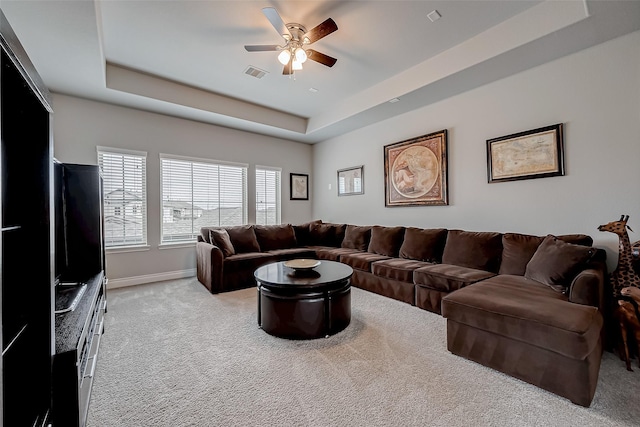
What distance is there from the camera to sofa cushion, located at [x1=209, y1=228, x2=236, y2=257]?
4074 mm

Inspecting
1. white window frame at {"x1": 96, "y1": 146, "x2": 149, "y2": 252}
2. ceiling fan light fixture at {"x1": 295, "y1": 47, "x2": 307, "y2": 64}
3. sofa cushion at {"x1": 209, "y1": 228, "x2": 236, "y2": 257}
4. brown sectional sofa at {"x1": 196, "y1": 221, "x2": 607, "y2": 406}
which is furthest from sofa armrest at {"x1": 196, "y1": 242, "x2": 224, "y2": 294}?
ceiling fan light fixture at {"x1": 295, "y1": 47, "x2": 307, "y2": 64}

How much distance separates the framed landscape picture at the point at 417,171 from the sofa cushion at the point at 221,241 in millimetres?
2741

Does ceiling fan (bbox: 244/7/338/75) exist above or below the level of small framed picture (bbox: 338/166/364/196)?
above

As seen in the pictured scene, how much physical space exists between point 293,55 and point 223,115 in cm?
208

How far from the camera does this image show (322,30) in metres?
2.48

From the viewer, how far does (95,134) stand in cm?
396

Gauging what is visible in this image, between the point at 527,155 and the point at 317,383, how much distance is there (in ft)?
10.8

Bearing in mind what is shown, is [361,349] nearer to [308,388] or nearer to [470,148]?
[308,388]

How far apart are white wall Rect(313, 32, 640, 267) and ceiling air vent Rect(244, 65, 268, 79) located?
232 centimetres

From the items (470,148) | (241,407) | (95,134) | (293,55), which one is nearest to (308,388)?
(241,407)

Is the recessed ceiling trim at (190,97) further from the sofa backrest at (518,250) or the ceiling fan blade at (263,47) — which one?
the sofa backrest at (518,250)

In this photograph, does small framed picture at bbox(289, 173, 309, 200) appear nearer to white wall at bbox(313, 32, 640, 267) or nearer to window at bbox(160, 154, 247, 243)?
window at bbox(160, 154, 247, 243)

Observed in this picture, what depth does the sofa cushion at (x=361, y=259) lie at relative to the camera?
3.90 metres

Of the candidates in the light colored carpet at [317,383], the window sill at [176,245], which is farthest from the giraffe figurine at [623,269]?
the window sill at [176,245]
